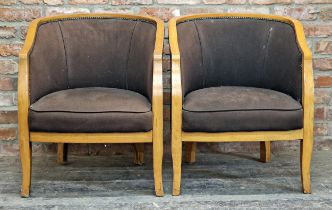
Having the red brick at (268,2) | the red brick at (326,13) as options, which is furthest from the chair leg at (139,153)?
the red brick at (326,13)

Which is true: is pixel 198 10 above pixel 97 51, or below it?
above

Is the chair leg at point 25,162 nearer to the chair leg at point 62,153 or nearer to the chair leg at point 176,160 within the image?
the chair leg at point 62,153

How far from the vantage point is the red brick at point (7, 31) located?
2.99 m

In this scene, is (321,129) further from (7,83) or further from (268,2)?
(7,83)

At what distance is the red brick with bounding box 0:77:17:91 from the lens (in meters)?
3.03

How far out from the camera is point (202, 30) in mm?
2826

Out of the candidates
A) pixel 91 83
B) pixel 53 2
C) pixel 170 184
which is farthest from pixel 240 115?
pixel 53 2

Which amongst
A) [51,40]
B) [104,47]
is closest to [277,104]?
[104,47]

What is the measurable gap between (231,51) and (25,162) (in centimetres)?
116

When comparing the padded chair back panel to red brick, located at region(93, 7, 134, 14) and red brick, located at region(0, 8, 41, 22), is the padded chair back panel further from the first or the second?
red brick, located at region(0, 8, 41, 22)

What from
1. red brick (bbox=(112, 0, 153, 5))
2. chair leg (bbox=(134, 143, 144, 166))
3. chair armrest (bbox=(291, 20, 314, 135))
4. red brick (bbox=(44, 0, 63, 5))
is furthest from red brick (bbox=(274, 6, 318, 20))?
red brick (bbox=(44, 0, 63, 5))

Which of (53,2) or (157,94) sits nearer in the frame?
(157,94)

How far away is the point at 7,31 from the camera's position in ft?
9.83

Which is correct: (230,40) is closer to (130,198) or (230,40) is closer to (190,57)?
(190,57)
